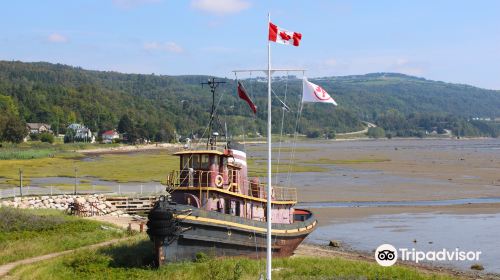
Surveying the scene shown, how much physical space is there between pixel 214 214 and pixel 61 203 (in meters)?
23.1

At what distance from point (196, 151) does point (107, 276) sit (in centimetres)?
712

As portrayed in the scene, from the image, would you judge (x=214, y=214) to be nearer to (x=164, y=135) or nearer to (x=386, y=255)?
(x=386, y=255)

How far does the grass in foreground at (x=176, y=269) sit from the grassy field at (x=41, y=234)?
276 centimetres

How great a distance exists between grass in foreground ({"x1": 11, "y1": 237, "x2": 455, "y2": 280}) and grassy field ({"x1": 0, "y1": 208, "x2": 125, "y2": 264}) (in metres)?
2.76

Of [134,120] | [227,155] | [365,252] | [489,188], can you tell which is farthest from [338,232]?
[134,120]

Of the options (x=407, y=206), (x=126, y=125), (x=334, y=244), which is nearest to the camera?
(x=334, y=244)

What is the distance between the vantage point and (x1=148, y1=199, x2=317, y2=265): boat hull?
25250 millimetres

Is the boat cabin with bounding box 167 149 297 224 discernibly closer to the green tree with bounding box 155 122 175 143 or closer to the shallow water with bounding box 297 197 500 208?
the shallow water with bounding box 297 197 500 208

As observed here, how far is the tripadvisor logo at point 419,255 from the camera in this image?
32.5m

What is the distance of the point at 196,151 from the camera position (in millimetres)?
28906

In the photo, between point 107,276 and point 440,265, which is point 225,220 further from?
point 440,265

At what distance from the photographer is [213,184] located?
28.7m

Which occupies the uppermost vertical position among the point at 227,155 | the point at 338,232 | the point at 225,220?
the point at 227,155

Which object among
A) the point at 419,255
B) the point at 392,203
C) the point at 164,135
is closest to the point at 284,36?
the point at 419,255
